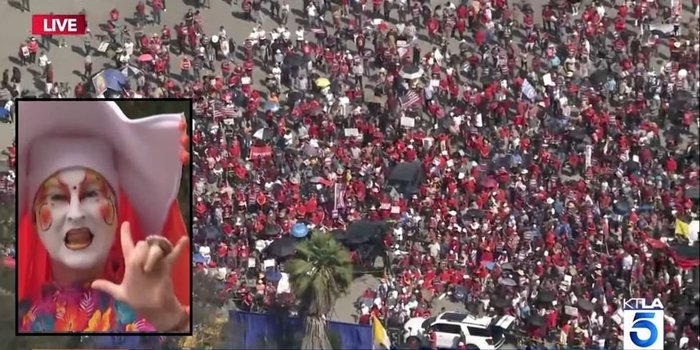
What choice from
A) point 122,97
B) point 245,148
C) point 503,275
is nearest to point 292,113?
point 245,148

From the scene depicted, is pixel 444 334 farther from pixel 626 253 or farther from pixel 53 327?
pixel 53 327

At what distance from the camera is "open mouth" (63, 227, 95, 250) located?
25875 millimetres

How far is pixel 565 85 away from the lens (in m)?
26.7

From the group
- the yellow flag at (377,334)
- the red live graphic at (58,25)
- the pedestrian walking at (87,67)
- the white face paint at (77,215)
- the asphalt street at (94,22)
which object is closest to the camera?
the white face paint at (77,215)

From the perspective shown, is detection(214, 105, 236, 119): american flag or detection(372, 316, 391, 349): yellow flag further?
detection(214, 105, 236, 119): american flag

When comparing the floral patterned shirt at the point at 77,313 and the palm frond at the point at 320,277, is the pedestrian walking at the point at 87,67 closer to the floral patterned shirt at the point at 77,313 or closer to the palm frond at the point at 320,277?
the floral patterned shirt at the point at 77,313

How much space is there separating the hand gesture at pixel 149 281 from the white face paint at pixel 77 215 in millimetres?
435

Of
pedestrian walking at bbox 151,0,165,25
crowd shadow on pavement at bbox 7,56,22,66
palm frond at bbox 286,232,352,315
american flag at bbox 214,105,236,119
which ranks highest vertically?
pedestrian walking at bbox 151,0,165,25

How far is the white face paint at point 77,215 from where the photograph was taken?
2584 centimetres

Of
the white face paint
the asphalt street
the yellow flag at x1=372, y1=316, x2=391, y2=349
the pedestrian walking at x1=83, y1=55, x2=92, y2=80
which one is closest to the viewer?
the white face paint

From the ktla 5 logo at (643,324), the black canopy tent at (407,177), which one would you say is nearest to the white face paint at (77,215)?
the black canopy tent at (407,177)

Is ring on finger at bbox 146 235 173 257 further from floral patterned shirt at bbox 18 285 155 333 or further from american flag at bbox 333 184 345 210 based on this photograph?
american flag at bbox 333 184 345 210

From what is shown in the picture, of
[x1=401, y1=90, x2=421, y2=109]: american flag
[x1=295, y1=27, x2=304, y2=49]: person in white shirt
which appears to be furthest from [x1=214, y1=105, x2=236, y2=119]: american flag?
[x1=401, y1=90, x2=421, y2=109]: american flag

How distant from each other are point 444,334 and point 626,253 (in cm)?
384
